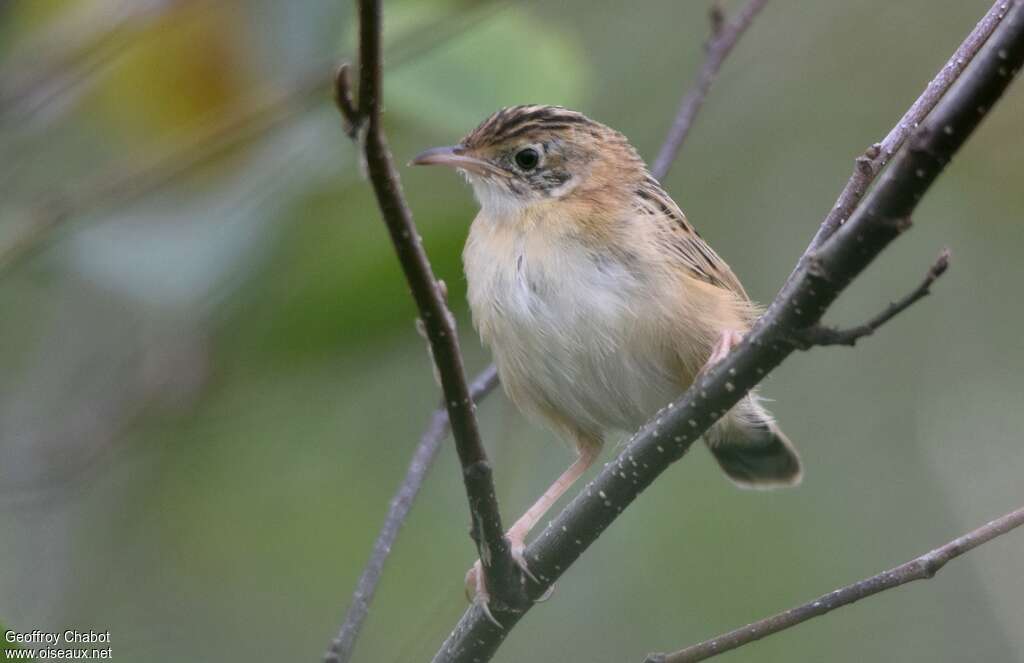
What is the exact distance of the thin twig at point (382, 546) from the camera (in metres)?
3.55

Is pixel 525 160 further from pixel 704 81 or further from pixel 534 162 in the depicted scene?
pixel 704 81

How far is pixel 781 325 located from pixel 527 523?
1.67m

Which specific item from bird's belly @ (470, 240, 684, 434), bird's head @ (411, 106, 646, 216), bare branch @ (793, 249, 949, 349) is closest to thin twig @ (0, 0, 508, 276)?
bird's head @ (411, 106, 646, 216)

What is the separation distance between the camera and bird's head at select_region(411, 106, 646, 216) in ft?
16.0

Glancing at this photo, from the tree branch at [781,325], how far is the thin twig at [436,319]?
0.14 m

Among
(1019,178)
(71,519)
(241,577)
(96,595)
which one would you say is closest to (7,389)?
(71,519)

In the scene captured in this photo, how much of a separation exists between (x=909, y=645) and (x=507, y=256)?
214 inches

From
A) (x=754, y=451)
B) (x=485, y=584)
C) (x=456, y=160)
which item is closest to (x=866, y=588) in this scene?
(x=485, y=584)

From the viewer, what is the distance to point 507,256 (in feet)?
15.0

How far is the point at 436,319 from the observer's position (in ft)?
9.07

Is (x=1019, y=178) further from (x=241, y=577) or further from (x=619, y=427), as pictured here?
(x=241, y=577)

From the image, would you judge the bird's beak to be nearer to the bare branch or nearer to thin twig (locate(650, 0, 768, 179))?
thin twig (locate(650, 0, 768, 179))

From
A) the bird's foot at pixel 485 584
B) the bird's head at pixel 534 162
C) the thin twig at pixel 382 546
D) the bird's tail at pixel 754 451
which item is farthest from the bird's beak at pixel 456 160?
the bird's foot at pixel 485 584

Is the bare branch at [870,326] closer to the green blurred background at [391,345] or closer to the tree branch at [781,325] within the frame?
the tree branch at [781,325]
